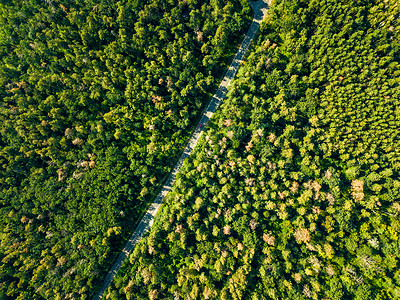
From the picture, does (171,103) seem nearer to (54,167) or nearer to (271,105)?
(271,105)

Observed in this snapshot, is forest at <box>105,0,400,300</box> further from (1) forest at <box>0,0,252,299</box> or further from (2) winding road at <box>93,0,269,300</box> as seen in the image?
(1) forest at <box>0,0,252,299</box>

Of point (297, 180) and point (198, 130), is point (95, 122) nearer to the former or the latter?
point (198, 130)

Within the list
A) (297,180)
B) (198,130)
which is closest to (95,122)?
(198,130)

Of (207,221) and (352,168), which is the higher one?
(352,168)

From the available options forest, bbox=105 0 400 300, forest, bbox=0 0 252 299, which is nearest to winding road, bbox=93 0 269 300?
forest, bbox=0 0 252 299

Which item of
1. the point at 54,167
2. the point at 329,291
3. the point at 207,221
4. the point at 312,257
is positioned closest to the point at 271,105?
→ the point at 207,221
